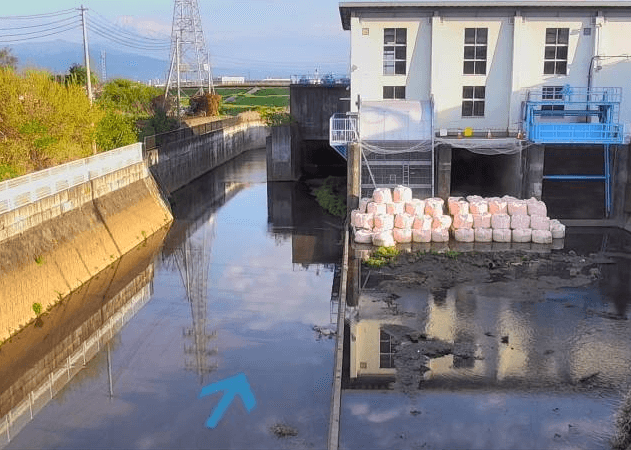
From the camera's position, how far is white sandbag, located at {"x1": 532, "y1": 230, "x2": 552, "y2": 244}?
23875 mm

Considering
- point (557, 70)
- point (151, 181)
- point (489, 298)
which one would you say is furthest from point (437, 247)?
point (151, 181)

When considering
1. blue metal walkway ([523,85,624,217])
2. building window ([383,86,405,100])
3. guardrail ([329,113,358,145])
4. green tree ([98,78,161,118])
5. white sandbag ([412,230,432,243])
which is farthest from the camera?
green tree ([98,78,161,118])

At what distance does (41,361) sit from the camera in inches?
597

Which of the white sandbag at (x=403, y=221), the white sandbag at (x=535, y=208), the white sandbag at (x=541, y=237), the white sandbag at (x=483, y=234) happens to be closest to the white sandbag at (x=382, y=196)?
the white sandbag at (x=403, y=221)

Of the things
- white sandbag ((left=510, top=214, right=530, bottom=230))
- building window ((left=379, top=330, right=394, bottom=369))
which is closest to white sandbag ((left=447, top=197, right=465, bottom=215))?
white sandbag ((left=510, top=214, right=530, bottom=230))

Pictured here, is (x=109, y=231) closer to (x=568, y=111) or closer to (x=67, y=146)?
(x=67, y=146)

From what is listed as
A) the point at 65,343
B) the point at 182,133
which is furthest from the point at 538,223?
the point at 182,133

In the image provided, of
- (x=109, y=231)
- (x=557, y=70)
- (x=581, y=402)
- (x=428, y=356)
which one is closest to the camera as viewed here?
(x=581, y=402)

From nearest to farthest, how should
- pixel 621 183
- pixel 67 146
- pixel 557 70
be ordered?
pixel 67 146 → pixel 621 183 → pixel 557 70

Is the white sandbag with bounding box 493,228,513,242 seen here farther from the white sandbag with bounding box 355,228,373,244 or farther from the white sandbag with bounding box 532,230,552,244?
the white sandbag with bounding box 355,228,373,244

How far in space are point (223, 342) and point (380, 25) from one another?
704 inches

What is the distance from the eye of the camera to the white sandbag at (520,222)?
24.0m

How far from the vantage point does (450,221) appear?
79.3ft

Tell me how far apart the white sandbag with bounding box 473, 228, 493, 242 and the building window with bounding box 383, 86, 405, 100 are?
8346 millimetres
